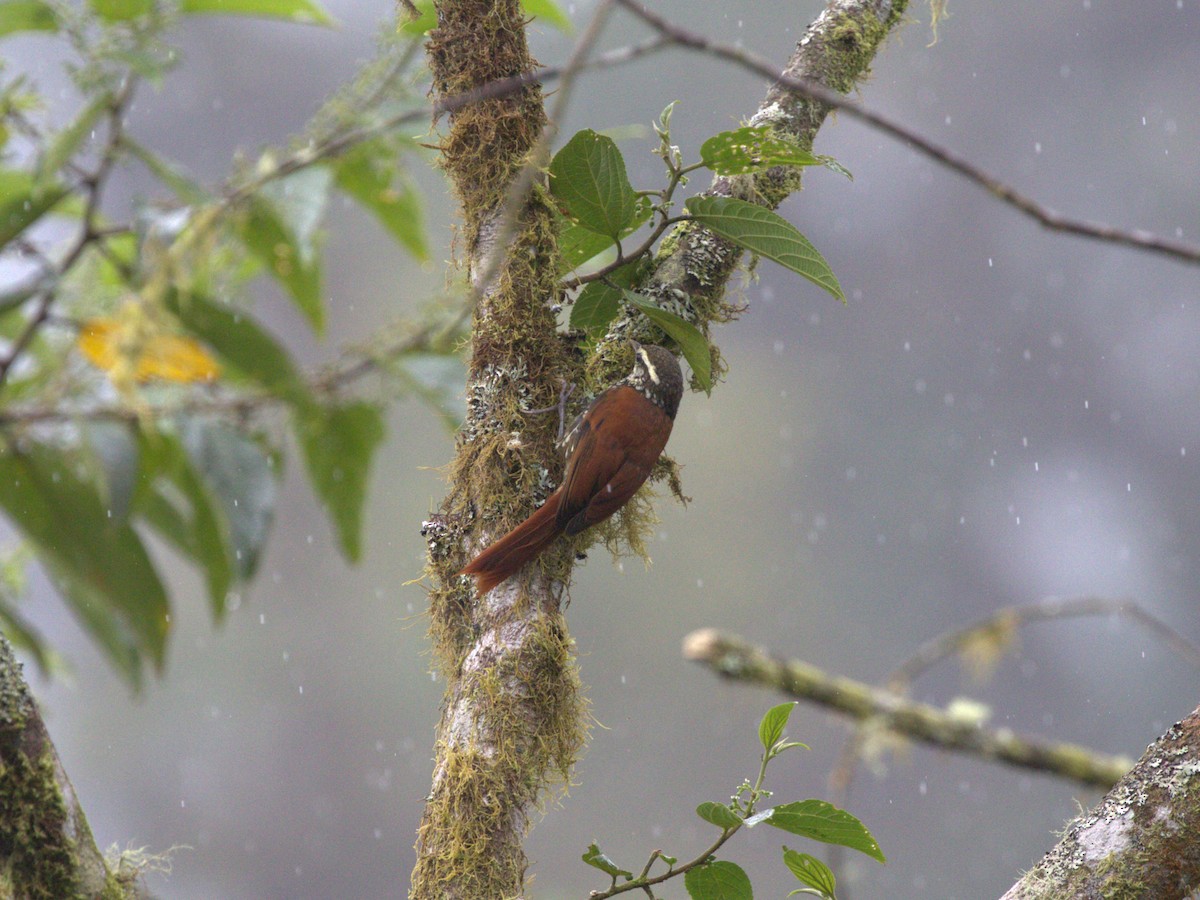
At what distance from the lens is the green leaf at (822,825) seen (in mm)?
1400

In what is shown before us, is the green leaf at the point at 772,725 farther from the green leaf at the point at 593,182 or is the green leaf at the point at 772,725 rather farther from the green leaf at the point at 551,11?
the green leaf at the point at 551,11

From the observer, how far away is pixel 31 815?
109 cm

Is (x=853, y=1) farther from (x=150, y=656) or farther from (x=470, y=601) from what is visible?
(x=150, y=656)

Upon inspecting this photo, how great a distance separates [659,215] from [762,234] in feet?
0.87

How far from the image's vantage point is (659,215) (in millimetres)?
1951

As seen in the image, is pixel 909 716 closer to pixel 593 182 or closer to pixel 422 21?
pixel 593 182

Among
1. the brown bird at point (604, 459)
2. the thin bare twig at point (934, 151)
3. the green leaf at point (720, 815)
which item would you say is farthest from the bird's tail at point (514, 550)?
the thin bare twig at point (934, 151)

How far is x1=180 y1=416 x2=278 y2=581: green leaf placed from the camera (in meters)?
0.46

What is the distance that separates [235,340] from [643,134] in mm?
1361

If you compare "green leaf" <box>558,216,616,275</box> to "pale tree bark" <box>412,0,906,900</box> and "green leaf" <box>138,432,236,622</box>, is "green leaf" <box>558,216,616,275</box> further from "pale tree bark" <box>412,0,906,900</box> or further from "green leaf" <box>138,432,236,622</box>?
"green leaf" <box>138,432,236,622</box>

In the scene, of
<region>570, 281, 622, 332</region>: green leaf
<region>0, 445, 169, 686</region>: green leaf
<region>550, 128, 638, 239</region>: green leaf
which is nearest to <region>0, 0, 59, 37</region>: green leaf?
<region>0, 445, 169, 686</region>: green leaf

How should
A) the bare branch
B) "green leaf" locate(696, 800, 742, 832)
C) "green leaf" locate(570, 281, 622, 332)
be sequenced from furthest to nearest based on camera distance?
1. the bare branch
2. "green leaf" locate(570, 281, 622, 332)
3. "green leaf" locate(696, 800, 742, 832)

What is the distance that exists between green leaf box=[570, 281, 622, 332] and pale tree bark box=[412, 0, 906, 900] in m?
0.07

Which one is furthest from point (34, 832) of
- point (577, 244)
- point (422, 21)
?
point (577, 244)
